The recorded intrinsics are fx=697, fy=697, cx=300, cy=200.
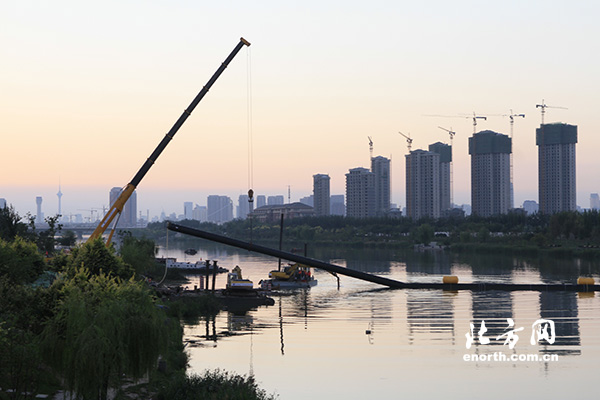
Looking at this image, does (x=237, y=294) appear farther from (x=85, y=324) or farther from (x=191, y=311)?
(x=85, y=324)

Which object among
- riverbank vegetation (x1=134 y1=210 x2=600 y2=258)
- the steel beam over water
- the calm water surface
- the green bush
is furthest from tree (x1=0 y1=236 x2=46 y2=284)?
riverbank vegetation (x1=134 y1=210 x2=600 y2=258)

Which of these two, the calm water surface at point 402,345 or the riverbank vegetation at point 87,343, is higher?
the riverbank vegetation at point 87,343

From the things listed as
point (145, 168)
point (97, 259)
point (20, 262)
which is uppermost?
point (145, 168)

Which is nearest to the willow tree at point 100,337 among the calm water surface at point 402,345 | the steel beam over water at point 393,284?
the calm water surface at point 402,345

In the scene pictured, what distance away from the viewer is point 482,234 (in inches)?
5714

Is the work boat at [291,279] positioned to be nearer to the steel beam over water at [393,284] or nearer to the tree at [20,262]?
the steel beam over water at [393,284]

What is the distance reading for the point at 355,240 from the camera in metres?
173

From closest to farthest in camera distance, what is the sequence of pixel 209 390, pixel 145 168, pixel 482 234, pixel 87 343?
pixel 87 343 < pixel 209 390 < pixel 145 168 < pixel 482 234

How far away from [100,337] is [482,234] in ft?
434

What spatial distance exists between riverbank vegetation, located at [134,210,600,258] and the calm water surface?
196 feet

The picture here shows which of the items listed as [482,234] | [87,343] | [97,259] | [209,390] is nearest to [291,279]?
[97,259]

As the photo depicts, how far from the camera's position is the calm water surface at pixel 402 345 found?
31625 millimetres

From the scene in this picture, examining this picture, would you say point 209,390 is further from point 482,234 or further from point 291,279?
point 482,234

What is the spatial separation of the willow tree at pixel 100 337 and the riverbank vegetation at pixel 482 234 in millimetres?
93072
